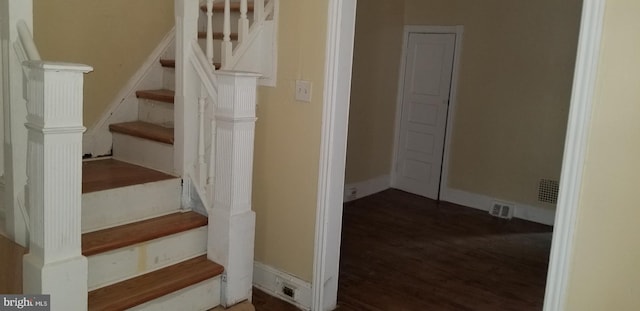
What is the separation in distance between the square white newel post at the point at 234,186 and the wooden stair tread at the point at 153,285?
0.32ft

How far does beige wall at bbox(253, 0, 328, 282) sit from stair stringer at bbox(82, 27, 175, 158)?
3.11 ft

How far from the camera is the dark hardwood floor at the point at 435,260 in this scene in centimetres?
330

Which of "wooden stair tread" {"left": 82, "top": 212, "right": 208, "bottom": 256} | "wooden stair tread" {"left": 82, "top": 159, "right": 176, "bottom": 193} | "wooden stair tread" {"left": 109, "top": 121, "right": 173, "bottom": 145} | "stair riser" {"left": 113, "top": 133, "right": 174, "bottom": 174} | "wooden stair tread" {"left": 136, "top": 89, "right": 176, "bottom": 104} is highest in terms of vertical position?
"wooden stair tread" {"left": 136, "top": 89, "right": 176, "bottom": 104}

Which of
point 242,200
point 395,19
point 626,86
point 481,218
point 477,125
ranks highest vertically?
point 395,19

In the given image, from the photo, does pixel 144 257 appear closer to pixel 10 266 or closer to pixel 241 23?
pixel 10 266

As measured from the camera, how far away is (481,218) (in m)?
5.18

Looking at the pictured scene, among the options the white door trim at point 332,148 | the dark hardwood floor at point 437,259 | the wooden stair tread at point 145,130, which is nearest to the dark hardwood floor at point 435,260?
the dark hardwood floor at point 437,259

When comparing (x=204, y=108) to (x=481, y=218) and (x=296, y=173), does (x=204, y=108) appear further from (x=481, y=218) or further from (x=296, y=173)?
(x=481, y=218)

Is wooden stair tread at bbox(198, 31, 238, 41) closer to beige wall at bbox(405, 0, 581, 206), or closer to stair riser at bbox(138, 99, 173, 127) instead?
stair riser at bbox(138, 99, 173, 127)

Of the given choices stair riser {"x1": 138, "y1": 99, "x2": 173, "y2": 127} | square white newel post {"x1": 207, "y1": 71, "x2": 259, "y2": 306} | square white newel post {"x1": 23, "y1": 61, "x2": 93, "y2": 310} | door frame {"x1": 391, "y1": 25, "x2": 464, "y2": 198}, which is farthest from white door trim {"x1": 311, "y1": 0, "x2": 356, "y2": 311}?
door frame {"x1": 391, "y1": 25, "x2": 464, "y2": 198}

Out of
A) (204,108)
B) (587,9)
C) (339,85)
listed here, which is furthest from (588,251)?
(204,108)

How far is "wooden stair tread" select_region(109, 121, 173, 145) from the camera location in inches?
122

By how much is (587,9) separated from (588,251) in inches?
37.1

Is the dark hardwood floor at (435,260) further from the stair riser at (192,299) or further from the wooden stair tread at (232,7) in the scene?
the wooden stair tread at (232,7)
